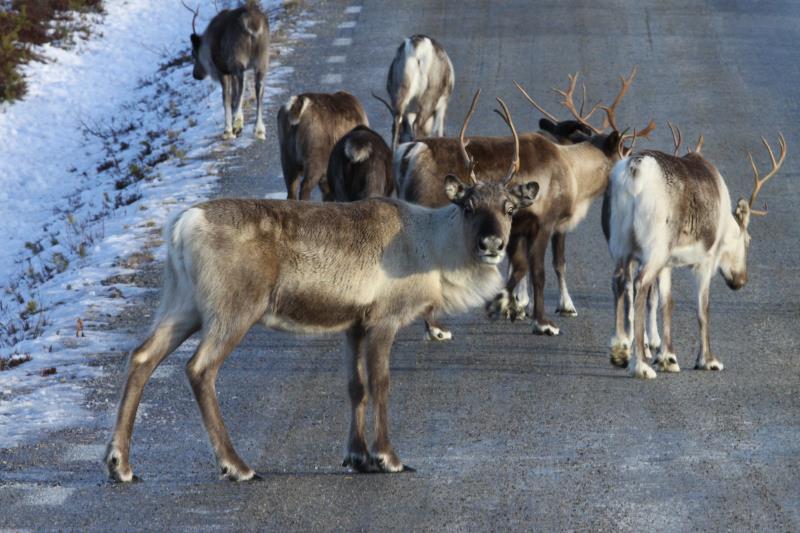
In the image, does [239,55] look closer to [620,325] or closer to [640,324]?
[620,325]

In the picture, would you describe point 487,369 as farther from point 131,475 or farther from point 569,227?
point 131,475

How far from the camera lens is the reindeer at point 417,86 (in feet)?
49.9

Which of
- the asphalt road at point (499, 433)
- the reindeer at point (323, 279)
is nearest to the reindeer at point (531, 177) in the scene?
the asphalt road at point (499, 433)

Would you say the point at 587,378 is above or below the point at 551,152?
below

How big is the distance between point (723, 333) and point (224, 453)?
→ 5174 mm

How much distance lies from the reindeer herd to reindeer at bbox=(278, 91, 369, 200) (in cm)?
2

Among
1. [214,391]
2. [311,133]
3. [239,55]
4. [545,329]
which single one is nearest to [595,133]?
[545,329]

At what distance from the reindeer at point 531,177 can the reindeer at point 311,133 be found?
1.72 m

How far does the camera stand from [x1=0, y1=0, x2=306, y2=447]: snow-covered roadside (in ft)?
34.4

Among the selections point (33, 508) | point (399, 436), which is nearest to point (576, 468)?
point (399, 436)

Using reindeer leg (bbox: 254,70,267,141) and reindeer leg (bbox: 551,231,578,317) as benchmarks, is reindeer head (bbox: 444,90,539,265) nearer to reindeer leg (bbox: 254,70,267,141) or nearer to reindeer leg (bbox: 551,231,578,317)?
reindeer leg (bbox: 551,231,578,317)

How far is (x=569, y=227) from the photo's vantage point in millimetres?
11805

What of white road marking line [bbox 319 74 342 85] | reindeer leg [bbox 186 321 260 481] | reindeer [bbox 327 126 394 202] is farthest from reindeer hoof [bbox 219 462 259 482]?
white road marking line [bbox 319 74 342 85]

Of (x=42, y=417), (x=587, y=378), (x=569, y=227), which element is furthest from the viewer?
(x=569, y=227)
